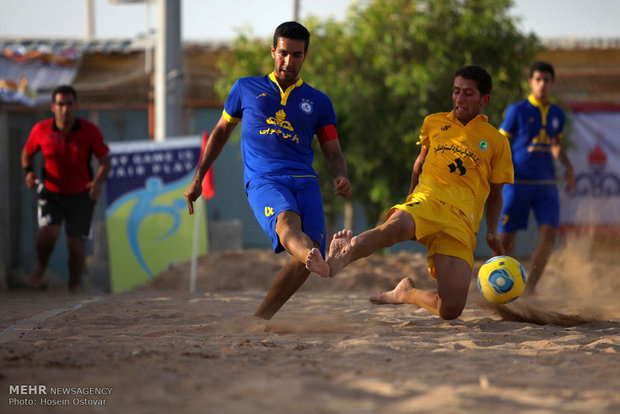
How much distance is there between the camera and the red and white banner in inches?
432

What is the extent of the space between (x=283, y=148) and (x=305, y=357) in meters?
1.58

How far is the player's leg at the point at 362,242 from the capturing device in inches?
160

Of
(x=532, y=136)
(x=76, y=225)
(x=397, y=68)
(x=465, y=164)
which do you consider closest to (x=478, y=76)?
(x=465, y=164)

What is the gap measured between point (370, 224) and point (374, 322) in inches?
270

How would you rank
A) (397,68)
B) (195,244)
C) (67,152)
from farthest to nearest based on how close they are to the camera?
(397,68) → (195,244) → (67,152)

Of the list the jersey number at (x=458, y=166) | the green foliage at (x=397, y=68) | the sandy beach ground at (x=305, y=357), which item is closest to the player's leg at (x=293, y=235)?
the sandy beach ground at (x=305, y=357)

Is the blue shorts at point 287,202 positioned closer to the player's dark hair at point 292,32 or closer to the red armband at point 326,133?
the red armband at point 326,133

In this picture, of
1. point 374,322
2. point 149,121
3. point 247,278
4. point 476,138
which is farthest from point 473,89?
point 149,121

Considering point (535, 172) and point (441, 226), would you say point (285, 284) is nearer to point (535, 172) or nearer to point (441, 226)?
point (441, 226)

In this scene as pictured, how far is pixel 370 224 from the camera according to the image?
39.1ft

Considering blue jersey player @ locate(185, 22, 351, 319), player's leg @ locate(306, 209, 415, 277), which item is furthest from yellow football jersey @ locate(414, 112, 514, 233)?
blue jersey player @ locate(185, 22, 351, 319)

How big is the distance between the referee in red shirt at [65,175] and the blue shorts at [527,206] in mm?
4273

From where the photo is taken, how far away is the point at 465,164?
487cm

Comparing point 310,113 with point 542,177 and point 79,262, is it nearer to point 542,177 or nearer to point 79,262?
point 542,177
